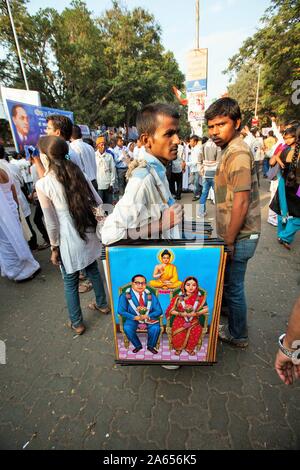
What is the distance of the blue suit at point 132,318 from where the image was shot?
160cm

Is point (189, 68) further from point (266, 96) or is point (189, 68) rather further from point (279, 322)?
point (266, 96)

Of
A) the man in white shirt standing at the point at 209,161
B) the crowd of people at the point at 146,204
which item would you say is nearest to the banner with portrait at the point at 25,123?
the crowd of people at the point at 146,204

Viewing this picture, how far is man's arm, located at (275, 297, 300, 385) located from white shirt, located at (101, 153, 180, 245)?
87cm

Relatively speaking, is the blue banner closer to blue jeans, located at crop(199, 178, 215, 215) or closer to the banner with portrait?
blue jeans, located at crop(199, 178, 215, 215)

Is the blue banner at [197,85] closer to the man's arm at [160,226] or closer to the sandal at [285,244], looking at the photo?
the sandal at [285,244]

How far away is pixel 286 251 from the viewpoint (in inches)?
163

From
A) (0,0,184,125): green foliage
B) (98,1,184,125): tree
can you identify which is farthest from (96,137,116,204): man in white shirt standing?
(98,1,184,125): tree

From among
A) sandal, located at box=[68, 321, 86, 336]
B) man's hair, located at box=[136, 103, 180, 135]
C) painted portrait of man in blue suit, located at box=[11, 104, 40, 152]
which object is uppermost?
painted portrait of man in blue suit, located at box=[11, 104, 40, 152]

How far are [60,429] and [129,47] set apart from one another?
96.7 ft

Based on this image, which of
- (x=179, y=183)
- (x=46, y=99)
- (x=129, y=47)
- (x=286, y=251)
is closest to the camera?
(x=286, y=251)

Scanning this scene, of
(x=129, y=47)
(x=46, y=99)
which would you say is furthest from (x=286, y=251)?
(x=129, y=47)

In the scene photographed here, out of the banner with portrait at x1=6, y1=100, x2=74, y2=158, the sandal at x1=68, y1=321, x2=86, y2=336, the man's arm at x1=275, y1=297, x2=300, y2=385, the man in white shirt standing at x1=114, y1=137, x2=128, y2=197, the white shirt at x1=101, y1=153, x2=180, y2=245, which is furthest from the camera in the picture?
the man in white shirt standing at x1=114, y1=137, x2=128, y2=197

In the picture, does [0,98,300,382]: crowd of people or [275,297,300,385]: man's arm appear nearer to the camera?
[275,297,300,385]: man's arm

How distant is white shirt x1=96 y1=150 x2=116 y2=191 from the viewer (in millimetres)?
5973
